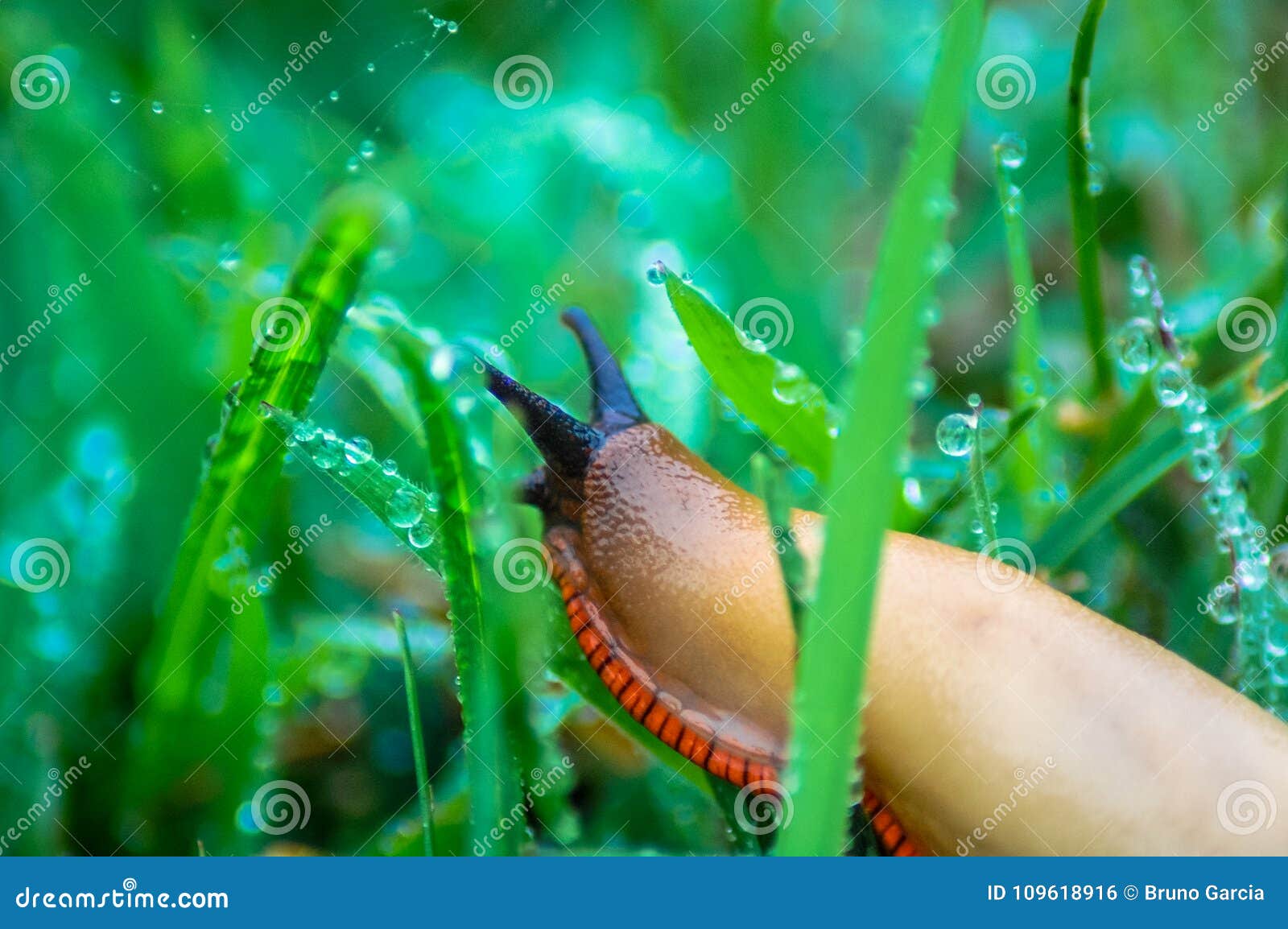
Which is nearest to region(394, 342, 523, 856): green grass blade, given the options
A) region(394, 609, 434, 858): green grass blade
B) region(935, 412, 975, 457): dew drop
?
region(394, 609, 434, 858): green grass blade

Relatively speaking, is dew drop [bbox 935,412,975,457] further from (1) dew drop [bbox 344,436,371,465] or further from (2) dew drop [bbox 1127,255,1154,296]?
(1) dew drop [bbox 344,436,371,465]

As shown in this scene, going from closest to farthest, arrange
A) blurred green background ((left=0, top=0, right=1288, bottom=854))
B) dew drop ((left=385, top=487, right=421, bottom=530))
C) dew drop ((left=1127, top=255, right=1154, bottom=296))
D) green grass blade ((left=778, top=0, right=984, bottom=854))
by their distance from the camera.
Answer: green grass blade ((left=778, top=0, right=984, bottom=854)), dew drop ((left=385, top=487, right=421, bottom=530)), blurred green background ((left=0, top=0, right=1288, bottom=854)), dew drop ((left=1127, top=255, right=1154, bottom=296))

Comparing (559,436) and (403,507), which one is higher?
(559,436)

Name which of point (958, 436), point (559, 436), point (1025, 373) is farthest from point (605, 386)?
point (1025, 373)

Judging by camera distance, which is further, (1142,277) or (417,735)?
(1142,277)

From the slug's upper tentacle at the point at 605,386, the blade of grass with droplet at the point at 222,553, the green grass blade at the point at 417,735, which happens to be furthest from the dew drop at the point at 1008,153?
the green grass blade at the point at 417,735

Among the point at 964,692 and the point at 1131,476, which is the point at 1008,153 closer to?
the point at 1131,476

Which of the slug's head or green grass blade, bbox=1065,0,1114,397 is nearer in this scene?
the slug's head
